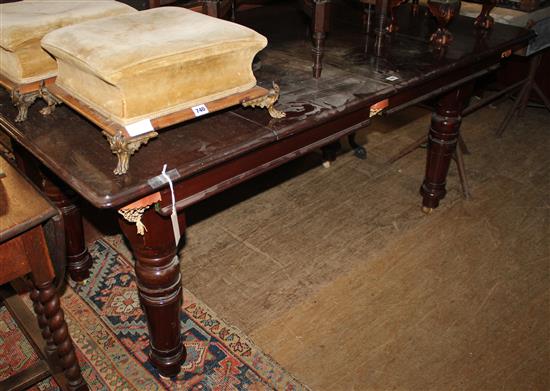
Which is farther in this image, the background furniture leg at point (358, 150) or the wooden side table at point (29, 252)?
the background furniture leg at point (358, 150)

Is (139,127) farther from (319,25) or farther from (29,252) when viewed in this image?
(319,25)

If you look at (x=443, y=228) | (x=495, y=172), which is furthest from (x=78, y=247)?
(x=495, y=172)

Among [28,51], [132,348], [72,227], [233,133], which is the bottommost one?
[132,348]

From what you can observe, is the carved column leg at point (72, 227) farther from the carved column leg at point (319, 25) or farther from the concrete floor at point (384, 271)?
the carved column leg at point (319, 25)

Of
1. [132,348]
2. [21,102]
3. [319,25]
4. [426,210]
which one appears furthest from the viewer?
[426,210]

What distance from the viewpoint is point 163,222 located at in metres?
1.54

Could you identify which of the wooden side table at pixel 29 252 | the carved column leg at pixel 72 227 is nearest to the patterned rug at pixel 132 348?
the carved column leg at pixel 72 227

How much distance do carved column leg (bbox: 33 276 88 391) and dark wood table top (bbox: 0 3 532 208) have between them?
0.42m

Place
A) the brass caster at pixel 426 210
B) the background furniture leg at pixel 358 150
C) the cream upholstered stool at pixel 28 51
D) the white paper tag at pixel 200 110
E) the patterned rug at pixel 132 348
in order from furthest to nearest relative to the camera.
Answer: the background furniture leg at pixel 358 150, the brass caster at pixel 426 210, the patterned rug at pixel 132 348, the cream upholstered stool at pixel 28 51, the white paper tag at pixel 200 110

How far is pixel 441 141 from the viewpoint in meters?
2.68

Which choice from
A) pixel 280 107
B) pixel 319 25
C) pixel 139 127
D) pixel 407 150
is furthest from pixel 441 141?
pixel 139 127

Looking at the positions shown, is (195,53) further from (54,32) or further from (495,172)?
(495,172)

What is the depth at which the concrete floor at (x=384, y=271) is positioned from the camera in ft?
6.80

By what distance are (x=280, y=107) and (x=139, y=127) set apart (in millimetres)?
482
